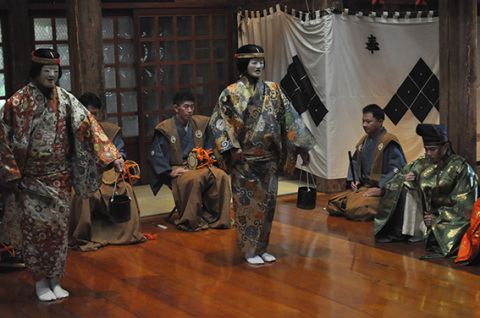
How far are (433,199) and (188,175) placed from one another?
7.25ft

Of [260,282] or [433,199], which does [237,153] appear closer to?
[260,282]

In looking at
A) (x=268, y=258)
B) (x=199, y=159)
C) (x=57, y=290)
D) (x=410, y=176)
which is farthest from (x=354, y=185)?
(x=57, y=290)

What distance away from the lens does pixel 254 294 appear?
14.2ft

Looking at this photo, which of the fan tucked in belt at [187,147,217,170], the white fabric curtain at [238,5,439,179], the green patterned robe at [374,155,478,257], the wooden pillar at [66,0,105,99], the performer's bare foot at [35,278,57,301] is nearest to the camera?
the performer's bare foot at [35,278,57,301]

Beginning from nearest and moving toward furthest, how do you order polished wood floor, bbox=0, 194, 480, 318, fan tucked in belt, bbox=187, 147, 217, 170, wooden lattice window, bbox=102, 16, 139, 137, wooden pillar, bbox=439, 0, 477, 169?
polished wood floor, bbox=0, 194, 480, 318, wooden pillar, bbox=439, 0, 477, 169, fan tucked in belt, bbox=187, 147, 217, 170, wooden lattice window, bbox=102, 16, 139, 137

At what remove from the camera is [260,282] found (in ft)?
15.0

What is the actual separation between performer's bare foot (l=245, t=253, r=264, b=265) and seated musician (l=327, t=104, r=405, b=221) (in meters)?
1.57

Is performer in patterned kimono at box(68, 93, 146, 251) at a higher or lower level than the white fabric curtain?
lower

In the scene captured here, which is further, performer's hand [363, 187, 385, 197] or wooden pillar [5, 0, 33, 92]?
wooden pillar [5, 0, 33, 92]

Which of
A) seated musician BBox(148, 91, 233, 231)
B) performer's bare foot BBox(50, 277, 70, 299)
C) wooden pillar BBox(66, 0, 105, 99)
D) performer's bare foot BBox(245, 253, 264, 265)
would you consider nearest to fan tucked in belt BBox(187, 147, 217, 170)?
seated musician BBox(148, 91, 233, 231)

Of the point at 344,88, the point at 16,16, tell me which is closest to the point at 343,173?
the point at 344,88

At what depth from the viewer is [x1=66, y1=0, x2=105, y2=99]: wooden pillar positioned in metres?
6.43

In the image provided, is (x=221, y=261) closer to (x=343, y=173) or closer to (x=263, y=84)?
(x=263, y=84)

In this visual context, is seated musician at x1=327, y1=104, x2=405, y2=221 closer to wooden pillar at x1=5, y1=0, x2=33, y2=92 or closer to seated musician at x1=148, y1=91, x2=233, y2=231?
seated musician at x1=148, y1=91, x2=233, y2=231
